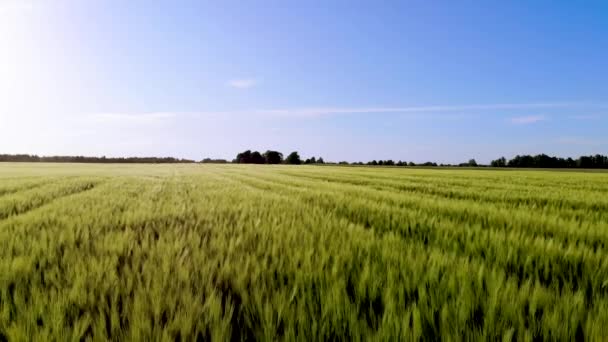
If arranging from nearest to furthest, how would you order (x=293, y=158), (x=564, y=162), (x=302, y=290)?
(x=302, y=290) → (x=564, y=162) → (x=293, y=158)

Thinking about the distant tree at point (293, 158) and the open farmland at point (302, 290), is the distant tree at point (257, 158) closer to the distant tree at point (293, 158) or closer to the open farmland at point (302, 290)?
the distant tree at point (293, 158)

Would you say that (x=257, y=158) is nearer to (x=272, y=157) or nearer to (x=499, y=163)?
(x=272, y=157)

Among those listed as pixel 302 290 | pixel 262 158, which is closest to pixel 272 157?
pixel 262 158

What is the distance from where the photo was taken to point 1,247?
2734 mm

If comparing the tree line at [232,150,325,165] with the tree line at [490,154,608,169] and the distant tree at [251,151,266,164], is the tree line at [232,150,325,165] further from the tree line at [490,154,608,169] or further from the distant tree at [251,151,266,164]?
the tree line at [490,154,608,169]

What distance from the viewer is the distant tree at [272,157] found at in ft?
470

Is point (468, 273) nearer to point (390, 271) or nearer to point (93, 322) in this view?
point (390, 271)

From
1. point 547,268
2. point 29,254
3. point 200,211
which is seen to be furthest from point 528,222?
point 29,254

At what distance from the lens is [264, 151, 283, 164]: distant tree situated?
143125mm

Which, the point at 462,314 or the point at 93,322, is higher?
Answer: the point at 462,314

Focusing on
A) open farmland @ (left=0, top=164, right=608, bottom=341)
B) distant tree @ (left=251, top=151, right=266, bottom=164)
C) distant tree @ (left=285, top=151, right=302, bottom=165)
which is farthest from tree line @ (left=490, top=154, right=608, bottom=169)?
open farmland @ (left=0, top=164, right=608, bottom=341)

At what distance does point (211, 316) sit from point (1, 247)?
8.22 ft

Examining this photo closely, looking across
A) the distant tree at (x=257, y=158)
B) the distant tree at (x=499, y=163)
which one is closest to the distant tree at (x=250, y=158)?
the distant tree at (x=257, y=158)

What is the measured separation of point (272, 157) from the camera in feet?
469
